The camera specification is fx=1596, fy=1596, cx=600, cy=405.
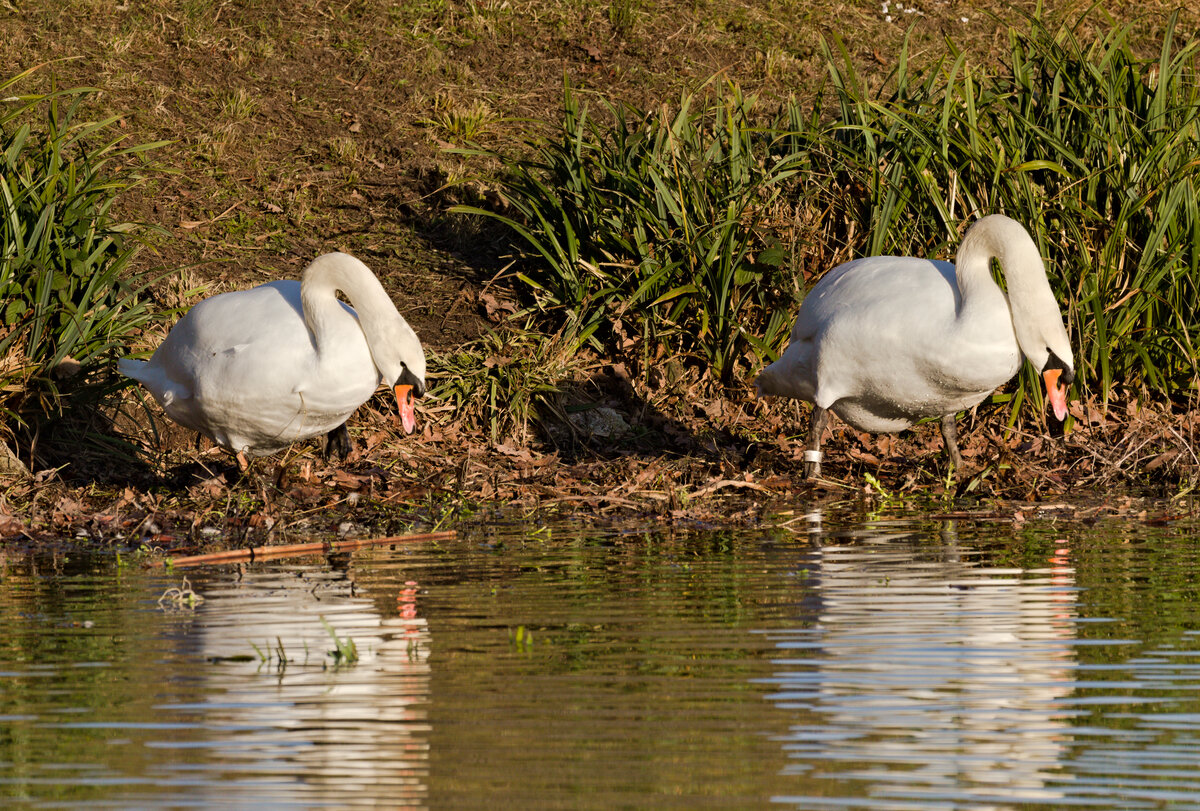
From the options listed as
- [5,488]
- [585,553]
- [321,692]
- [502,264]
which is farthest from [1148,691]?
[502,264]

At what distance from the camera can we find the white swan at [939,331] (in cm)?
768

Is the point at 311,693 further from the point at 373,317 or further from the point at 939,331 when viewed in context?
the point at 939,331

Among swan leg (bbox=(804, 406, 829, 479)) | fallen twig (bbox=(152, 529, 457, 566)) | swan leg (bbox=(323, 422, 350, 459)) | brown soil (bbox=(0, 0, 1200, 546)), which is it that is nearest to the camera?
fallen twig (bbox=(152, 529, 457, 566))

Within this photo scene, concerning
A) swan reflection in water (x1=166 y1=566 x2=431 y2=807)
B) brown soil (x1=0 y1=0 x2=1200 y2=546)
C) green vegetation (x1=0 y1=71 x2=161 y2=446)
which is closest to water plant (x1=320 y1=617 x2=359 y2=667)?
swan reflection in water (x1=166 y1=566 x2=431 y2=807)

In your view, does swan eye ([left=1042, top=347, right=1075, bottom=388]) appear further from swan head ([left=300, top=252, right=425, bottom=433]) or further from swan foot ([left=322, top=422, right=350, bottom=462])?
swan foot ([left=322, top=422, right=350, bottom=462])

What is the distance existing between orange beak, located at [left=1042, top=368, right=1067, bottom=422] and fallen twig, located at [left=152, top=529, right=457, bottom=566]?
3.06 m

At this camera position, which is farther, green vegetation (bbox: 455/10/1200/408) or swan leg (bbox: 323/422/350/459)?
green vegetation (bbox: 455/10/1200/408)

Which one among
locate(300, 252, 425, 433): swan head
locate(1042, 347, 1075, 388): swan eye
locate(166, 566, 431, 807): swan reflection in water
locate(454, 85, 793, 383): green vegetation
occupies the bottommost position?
locate(166, 566, 431, 807): swan reflection in water

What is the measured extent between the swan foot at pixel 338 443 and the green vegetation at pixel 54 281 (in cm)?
144

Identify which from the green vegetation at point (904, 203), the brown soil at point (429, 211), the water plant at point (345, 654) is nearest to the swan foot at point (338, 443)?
the brown soil at point (429, 211)

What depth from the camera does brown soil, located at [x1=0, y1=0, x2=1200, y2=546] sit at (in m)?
8.09

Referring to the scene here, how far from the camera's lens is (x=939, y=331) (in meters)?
7.67

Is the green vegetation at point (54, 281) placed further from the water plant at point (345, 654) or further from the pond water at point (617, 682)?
the water plant at point (345, 654)

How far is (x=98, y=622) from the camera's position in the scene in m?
5.02
